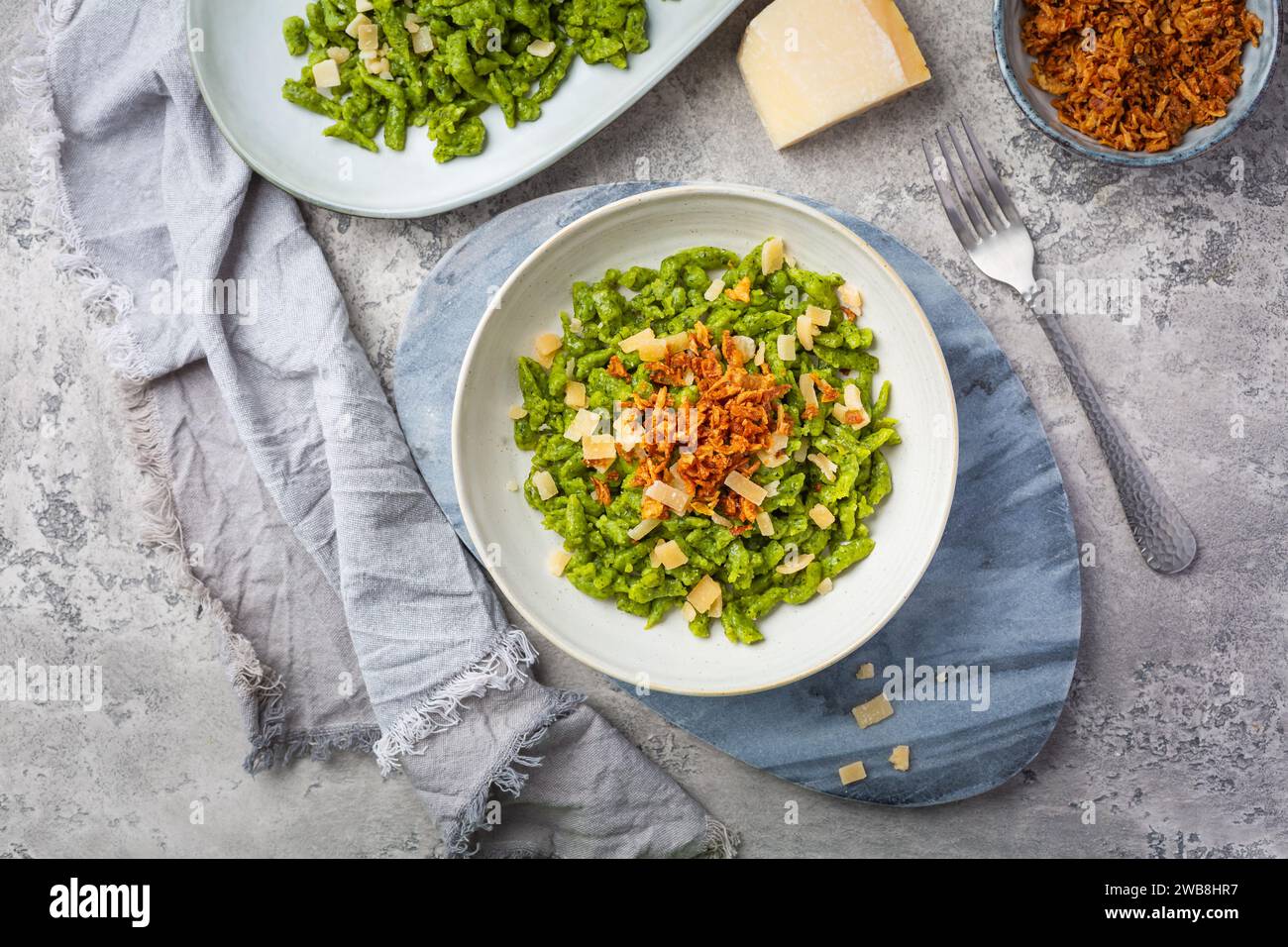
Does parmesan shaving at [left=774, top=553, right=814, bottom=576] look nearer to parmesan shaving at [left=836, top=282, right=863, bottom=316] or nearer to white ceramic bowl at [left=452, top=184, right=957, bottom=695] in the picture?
white ceramic bowl at [left=452, top=184, right=957, bottom=695]

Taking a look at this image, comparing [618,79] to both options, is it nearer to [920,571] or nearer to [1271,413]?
[920,571]

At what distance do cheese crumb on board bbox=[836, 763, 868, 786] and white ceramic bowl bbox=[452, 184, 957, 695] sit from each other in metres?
0.46

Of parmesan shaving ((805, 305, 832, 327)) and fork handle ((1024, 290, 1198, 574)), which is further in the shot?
fork handle ((1024, 290, 1198, 574))

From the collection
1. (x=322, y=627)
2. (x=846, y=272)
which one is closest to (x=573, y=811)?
(x=322, y=627)

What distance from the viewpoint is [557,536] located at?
7.66 feet

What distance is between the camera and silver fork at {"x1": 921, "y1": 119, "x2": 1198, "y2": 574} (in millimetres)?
2441

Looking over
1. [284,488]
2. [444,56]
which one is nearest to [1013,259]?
[444,56]

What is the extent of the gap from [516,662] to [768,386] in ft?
3.36

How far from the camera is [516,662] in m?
2.47

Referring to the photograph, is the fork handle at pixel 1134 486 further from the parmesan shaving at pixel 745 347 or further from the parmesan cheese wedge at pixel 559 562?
the parmesan cheese wedge at pixel 559 562

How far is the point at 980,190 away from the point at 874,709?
4.68ft

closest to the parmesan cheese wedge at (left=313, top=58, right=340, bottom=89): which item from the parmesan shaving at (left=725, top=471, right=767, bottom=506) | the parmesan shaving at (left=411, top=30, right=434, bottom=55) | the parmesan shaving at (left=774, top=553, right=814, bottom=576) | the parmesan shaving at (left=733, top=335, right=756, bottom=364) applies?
the parmesan shaving at (left=411, top=30, right=434, bottom=55)

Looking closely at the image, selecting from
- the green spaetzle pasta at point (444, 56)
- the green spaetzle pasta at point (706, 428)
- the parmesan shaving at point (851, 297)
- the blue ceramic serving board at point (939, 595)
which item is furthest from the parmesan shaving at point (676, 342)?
the green spaetzle pasta at point (444, 56)

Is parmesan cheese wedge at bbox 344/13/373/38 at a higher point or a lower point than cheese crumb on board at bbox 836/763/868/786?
higher
